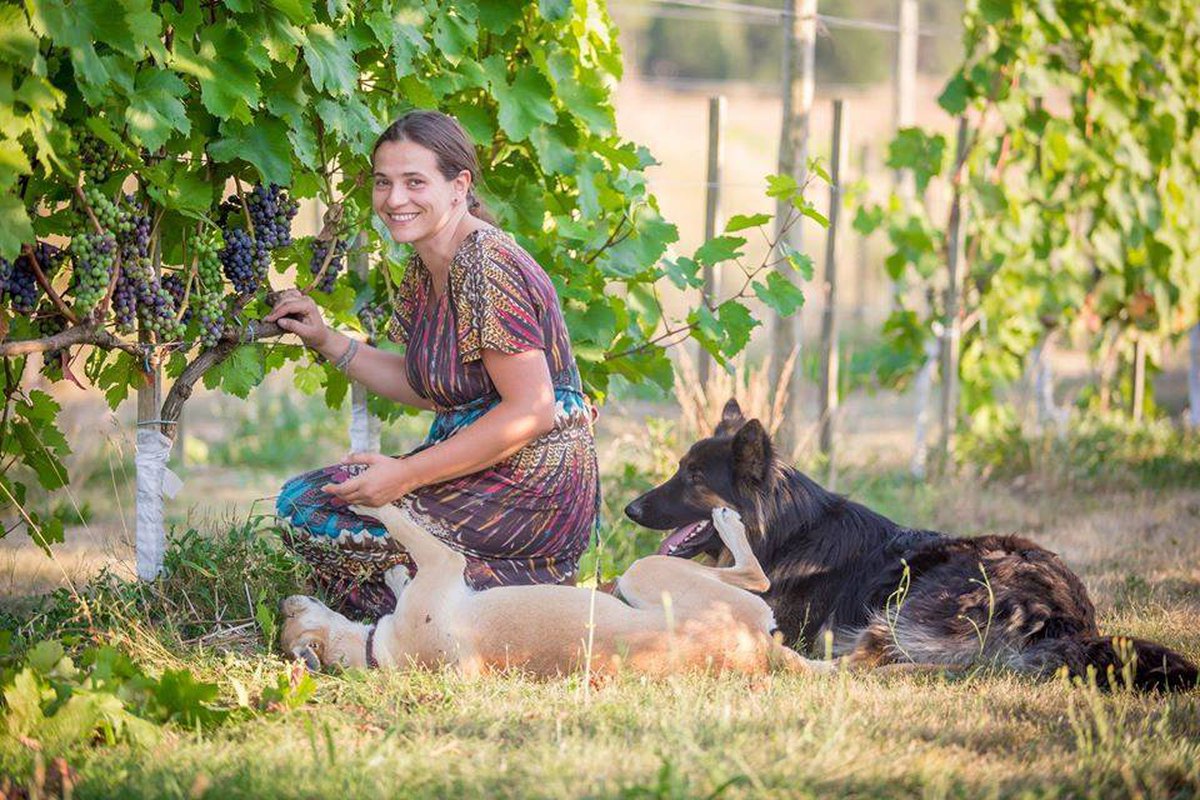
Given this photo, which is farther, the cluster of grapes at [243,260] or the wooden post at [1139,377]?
the wooden post at [1139,377]

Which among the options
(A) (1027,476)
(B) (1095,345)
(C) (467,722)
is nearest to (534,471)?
(C) (467,722)

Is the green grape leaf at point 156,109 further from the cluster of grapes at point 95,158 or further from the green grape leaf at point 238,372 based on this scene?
the green grape leaf at point 238,372

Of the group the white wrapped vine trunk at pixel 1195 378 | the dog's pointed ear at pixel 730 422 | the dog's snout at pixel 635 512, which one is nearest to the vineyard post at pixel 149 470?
the dog's snout at pixel 635 512

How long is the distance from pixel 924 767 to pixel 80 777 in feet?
6.37

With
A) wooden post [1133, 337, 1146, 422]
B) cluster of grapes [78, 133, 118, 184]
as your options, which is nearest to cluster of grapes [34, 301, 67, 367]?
cluster of grapes [78, 133, 118, 184]

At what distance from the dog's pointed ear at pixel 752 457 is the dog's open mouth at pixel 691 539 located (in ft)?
0.67

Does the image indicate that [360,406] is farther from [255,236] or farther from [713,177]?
[713,177]

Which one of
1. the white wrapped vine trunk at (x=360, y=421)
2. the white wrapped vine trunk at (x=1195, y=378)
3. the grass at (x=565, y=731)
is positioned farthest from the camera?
the white wrapped vine trunk at (x=1195, y=378)

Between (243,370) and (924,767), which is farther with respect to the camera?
(243,370)

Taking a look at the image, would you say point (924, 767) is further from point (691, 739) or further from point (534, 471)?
point (534, 471)

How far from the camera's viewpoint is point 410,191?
414 centimetres

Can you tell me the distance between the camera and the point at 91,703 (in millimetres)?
3281

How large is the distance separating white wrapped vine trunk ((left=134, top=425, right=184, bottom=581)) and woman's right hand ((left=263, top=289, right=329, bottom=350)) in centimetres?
54

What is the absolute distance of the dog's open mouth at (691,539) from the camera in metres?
4.86
